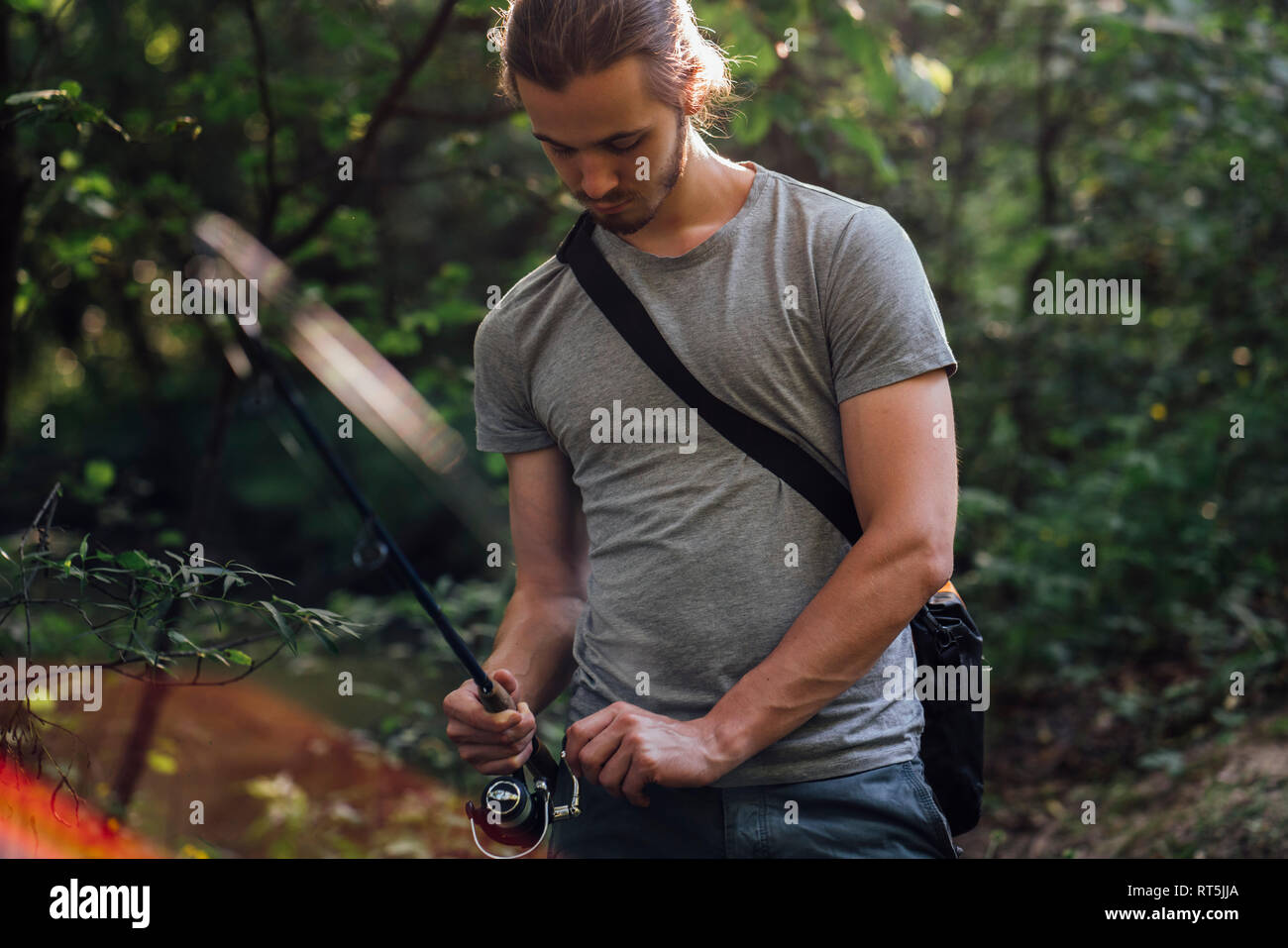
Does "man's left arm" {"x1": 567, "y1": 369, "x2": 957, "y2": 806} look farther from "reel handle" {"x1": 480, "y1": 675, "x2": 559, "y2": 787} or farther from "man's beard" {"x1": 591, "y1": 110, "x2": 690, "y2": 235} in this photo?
"man's beard" {"x1": 591, "y1": 110, "x2": 690, "y2": 235}

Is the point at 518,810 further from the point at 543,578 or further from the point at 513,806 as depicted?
the point at 543,578

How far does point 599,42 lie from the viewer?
190cm

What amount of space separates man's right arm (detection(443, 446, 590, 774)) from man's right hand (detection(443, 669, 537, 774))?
167 millimetres

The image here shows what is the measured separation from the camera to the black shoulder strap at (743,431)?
1.93m

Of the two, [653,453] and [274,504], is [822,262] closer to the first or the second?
[653,453]

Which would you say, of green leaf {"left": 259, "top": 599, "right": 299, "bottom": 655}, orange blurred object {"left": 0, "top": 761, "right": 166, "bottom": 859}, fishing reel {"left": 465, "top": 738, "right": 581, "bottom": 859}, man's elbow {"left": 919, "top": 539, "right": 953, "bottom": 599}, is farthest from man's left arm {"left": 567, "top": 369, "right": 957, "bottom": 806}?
orange blurred object {"left": 0, "top": 761, "right": 166, "bottom": 859}

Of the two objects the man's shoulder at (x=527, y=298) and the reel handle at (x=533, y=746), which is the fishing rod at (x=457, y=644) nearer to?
the reel handle at (x=533, y=746)

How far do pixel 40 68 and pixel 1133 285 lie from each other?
6.06 m

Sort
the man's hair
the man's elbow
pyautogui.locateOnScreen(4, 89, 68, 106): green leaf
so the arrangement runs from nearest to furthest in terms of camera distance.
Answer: the man's elbow
the man's hair
pyautogui.locateOnScreen(4, 89, 68, 106): green leaf

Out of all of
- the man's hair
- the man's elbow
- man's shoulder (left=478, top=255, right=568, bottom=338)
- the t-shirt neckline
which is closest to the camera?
the man's elbow

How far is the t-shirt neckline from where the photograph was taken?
2018 millimetres

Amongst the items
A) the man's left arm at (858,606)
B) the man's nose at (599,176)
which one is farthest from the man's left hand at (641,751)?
the man's nose at (599,176)

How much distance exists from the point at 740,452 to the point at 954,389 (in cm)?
523

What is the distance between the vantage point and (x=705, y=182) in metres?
2.09
